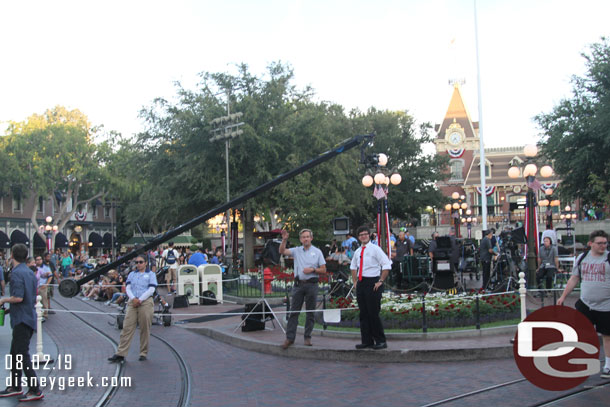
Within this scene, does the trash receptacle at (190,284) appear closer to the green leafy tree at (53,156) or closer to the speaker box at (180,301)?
the speaker box at (180,301)

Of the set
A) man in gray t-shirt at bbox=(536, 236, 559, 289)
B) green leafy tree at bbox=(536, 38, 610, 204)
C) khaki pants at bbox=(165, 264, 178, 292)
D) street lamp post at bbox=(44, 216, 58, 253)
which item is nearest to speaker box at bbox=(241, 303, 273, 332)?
man in gray t-shirt at bbox=(536, 236, 559, 289)

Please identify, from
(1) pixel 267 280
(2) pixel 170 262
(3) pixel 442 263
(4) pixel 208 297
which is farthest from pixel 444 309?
(2) pixel 170 262

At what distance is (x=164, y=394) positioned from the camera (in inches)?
289

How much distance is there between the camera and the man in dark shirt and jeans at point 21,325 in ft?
23.3

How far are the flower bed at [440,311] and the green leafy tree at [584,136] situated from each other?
21.8 meters

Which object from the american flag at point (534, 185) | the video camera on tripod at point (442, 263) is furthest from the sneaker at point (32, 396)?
the video camera on tripod at point (442, 263)

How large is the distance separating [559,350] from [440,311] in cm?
443

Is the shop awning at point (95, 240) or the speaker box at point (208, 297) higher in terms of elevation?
the shop awning at point (95, 240)

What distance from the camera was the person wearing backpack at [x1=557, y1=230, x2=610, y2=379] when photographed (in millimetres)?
7094

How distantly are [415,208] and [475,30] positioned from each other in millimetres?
23124

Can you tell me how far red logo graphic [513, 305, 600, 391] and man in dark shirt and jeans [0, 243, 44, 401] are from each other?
18.8ft

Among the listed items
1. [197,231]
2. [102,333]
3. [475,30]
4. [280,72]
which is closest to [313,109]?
[280,72]

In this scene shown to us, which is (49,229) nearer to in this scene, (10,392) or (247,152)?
(247,152)

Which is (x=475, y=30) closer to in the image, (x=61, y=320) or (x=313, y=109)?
(x=313, y=109)
